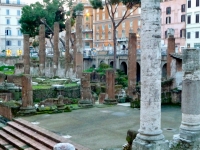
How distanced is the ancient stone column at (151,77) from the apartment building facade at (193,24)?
35.0 meters

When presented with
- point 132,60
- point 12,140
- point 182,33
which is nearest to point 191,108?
point 12,140

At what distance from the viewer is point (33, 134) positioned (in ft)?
38.9

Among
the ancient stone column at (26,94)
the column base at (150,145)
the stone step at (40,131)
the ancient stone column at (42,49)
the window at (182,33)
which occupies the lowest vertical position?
the stone step at (40,131)

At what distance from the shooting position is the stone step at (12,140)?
11.4 m

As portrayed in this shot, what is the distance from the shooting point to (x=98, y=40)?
6166cm

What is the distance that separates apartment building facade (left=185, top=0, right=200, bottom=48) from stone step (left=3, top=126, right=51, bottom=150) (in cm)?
3255

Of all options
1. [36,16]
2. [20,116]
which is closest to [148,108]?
[20,116]

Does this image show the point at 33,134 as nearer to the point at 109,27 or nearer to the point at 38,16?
the point at 38,16

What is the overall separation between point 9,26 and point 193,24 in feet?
126

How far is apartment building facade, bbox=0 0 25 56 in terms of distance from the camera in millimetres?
64644

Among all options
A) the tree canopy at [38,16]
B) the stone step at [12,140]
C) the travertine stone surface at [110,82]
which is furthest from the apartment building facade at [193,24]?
the stone step at [12,140]

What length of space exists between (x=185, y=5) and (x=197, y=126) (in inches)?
1458

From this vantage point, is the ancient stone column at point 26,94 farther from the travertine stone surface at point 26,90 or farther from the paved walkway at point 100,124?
the paved walkway at point 100,124

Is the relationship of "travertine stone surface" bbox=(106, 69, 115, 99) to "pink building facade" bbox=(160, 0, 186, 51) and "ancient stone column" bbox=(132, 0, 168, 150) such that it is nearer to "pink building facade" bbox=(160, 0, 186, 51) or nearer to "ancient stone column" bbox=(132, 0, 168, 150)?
"ancient stone column" bbox=(132, 0, 168, 150)
